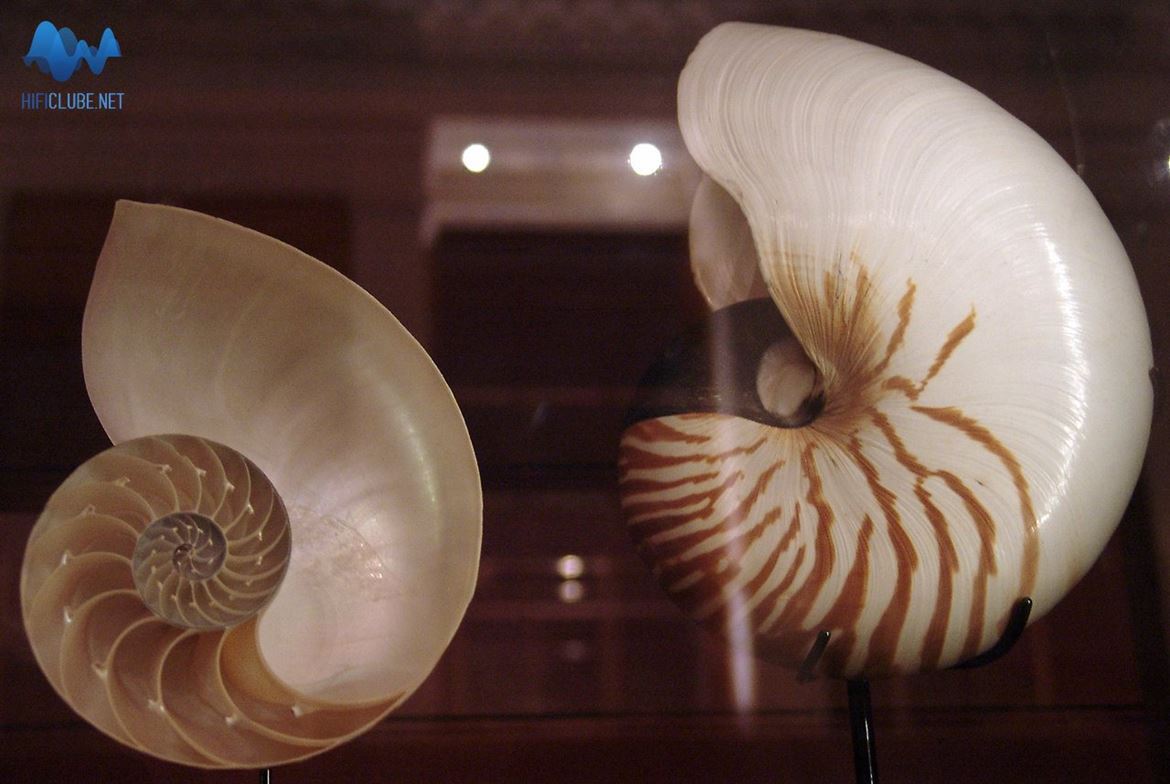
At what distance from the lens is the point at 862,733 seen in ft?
2.61

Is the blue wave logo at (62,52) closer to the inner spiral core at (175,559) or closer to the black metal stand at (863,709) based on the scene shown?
the inner spiral core at (175,559)

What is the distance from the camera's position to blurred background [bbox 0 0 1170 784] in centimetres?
79

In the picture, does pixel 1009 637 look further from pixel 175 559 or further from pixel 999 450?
pixel 175 559

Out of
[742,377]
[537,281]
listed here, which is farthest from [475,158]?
[742,377]

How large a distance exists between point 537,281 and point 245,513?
0.98ft

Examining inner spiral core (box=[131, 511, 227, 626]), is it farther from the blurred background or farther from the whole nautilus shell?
the blurred background

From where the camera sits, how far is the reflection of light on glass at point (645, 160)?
883 mm

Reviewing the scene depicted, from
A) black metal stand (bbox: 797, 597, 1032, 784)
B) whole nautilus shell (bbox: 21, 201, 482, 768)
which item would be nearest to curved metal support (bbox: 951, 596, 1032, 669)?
black metal stand (bbox: 797, 597, 1032, 784)

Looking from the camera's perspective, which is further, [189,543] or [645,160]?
[645,160]

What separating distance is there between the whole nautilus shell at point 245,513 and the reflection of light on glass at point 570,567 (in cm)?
11

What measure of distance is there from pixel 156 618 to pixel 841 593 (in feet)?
1.43

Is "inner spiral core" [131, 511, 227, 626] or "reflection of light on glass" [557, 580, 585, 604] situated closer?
"inner spiral core" [131, 511, 227, 626]
